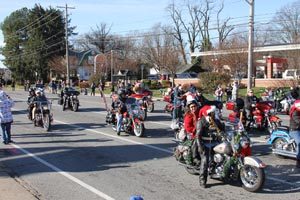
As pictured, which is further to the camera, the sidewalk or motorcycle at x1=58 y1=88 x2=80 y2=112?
motorcycle at x1=58 y1=88 x2=80 y2=112

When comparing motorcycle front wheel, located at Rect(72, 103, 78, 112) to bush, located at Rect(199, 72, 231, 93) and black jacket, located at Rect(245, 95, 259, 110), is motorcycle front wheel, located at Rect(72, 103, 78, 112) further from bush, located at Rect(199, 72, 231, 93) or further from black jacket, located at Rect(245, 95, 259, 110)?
bush, located at Rect(199, 72, 231, 93)

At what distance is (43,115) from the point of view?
52.4 ft

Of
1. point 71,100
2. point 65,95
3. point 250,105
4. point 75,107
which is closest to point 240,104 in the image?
point 250,105

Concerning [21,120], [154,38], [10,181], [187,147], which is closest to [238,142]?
[187,147]

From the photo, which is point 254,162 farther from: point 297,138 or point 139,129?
point 139,129

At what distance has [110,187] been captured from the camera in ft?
25.8

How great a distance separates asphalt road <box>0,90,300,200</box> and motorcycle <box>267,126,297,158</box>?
213 millimetres

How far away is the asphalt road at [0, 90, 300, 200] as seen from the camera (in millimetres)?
7438

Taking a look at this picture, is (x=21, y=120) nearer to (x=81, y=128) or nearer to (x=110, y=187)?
(x=81, y=128)

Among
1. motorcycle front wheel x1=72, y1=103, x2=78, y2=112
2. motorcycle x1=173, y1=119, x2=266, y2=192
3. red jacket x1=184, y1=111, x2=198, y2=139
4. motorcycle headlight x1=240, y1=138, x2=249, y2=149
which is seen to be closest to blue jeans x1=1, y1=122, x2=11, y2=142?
red jacket x1=184, y1=111, x2=198, y2=139

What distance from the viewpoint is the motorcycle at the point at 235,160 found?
23.9 ft

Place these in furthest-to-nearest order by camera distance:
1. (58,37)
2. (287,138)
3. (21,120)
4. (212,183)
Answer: (58,37) → (21,120) → (287,138) → (212,183)

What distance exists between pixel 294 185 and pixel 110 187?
351 cm

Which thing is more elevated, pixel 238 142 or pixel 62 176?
pixel 238 142
